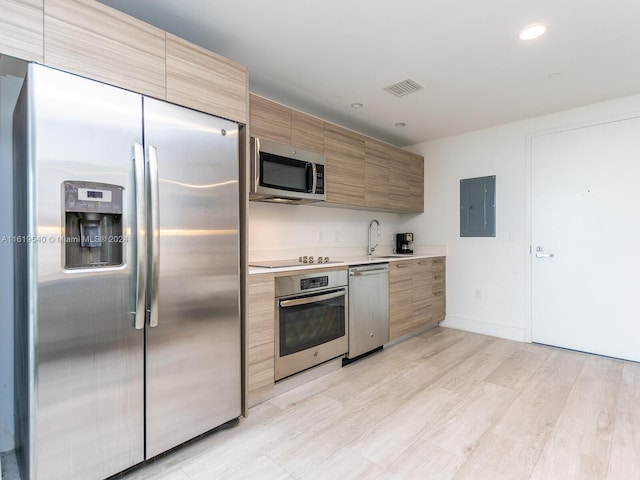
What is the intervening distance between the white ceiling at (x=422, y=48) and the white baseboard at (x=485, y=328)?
2.39m

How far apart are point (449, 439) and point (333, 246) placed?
7.26 feet

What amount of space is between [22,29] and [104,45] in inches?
10.8

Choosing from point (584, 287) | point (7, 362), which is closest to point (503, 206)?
point (584, 287)

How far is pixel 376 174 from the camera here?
357 cm

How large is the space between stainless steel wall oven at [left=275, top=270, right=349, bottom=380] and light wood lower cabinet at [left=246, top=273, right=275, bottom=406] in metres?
0.06

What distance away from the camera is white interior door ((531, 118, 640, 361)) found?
3.02 m

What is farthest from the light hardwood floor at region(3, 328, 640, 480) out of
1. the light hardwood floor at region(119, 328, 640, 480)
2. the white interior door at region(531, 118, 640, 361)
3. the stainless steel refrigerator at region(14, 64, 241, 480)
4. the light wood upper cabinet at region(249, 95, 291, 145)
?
the light wood upper cabinet at region(249, 95, 291, 145)

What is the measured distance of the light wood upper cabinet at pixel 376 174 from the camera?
3.46 meters

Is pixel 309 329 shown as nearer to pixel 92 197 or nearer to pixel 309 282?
pixel 309 282

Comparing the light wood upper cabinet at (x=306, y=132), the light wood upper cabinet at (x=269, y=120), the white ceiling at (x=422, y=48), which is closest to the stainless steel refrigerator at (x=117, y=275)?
the light wood upper cabinet at (x=269, y=120)

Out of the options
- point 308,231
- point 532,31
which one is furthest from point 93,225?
point 532,31

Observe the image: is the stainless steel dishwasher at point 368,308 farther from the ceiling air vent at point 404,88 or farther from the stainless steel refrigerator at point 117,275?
the ceiling air vent at point 404,88

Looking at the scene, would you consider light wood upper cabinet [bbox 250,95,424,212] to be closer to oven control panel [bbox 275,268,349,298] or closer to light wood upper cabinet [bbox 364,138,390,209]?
light wood upper cabinet [bbox 364,138,390,209]

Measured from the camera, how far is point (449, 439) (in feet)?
6.13
